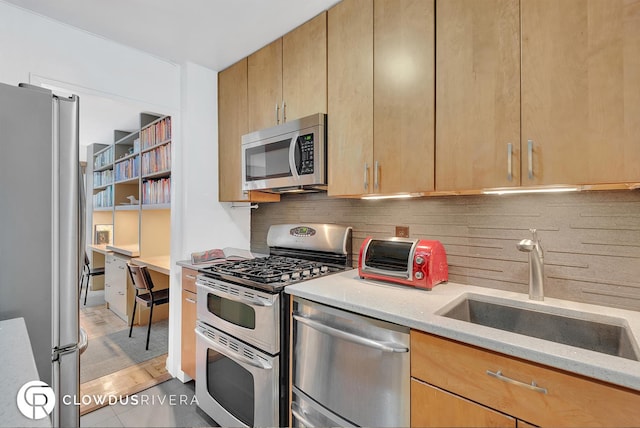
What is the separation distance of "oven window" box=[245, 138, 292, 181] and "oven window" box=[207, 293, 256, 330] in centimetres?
80

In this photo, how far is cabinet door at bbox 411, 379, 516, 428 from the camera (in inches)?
36.4

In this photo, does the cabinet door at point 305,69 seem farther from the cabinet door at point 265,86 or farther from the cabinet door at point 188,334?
the cabinet door at point 188,334

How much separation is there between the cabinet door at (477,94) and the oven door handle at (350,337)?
0.69 m

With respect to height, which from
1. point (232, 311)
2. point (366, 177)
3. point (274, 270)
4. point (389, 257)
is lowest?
point (232, 311)

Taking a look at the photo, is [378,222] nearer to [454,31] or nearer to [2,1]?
[454,31]

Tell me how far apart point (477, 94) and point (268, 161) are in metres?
1.25

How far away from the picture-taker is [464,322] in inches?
40.6

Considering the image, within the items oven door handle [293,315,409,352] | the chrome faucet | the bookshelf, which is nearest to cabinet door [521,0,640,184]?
the chrome faucet

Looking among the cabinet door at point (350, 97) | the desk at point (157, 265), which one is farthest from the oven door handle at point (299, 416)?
the desk at point (157, 265)

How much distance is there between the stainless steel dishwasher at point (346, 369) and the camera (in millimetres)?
1132

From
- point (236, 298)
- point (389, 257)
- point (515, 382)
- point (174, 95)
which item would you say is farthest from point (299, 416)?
point (174, 95)

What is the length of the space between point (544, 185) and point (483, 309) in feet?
1.93

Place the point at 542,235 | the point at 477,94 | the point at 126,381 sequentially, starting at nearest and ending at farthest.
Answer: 1. the point at 477,94
2. the point at 542,235
3. the point at 126,381
